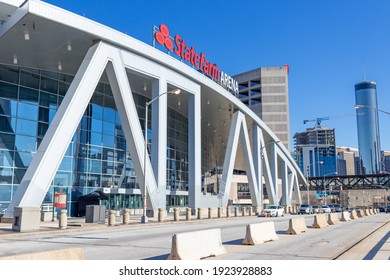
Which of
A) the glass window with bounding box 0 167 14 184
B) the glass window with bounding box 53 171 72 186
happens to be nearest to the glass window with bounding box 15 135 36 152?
the glass window with bounding box 0 167 14 184

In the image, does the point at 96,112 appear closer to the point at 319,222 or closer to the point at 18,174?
the point at 18,174

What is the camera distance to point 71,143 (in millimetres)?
37219

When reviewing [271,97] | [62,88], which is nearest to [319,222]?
[62,88]

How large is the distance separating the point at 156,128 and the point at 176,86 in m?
6.32

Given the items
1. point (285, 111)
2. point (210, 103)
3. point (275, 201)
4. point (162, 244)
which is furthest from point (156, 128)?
point (285, 111)

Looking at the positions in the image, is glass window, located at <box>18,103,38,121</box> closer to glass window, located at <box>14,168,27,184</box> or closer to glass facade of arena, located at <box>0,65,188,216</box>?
glass facade of arena, located at <box>0,65,188,216</box>

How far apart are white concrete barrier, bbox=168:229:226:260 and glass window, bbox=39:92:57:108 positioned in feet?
91.4

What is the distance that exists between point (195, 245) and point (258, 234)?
540 centimetres

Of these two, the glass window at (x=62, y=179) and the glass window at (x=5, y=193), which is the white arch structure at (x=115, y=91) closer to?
the glass window at (x=5, y=193)

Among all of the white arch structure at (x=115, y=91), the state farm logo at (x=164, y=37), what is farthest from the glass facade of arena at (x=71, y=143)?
the state farm logo at (x=164, y=37)

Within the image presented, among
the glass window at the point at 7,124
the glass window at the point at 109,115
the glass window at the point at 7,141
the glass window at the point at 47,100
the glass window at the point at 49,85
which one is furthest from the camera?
the glass window at the point at 109,115

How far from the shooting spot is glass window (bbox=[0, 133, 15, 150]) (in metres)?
32.0

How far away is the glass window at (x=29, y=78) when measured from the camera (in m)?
34.2

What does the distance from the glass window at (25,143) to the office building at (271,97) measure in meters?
100
